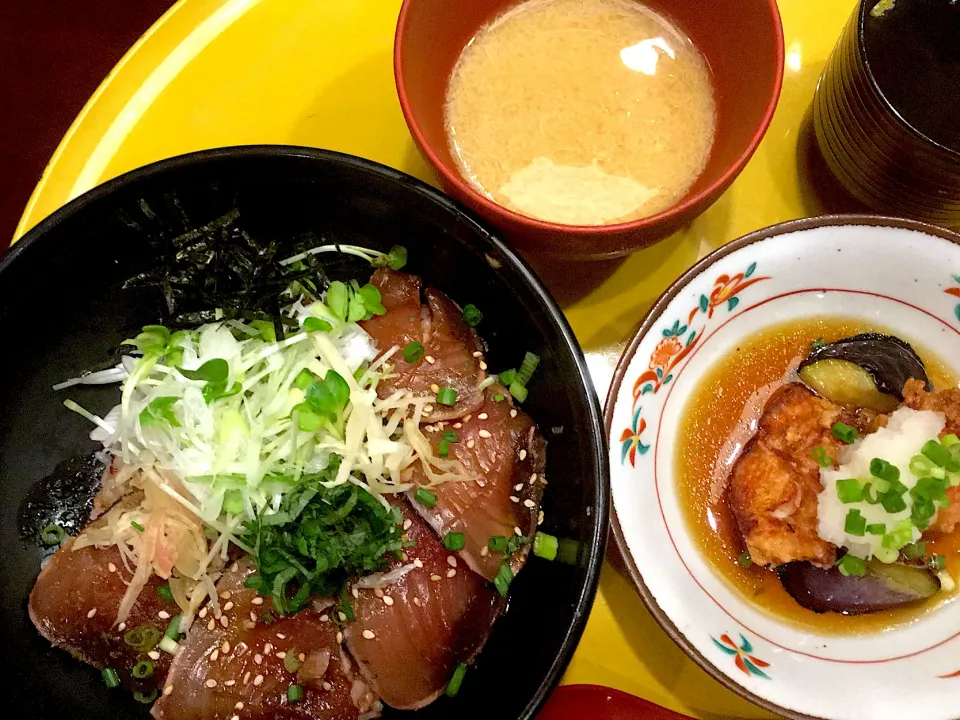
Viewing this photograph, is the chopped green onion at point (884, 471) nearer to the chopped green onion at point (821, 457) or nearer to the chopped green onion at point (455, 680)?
the chopped green onion at point (821, 457)

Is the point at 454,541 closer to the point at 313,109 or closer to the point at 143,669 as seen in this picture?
the point at 143,669

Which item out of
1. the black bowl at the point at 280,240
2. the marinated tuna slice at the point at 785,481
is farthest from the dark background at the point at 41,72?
the marinated tuna slice at the point at 785,481

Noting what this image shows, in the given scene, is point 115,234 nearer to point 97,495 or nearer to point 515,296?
point 97,495

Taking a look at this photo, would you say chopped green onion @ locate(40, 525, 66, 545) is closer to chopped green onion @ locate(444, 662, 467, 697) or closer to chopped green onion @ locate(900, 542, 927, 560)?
chopped green onion @ locate(444, 662, 467, 697)

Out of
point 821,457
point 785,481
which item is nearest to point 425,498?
point 785,481

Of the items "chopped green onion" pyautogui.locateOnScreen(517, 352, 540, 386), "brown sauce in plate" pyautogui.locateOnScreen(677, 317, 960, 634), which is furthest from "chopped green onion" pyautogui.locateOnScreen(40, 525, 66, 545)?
"brown sauce in plate" pyautogui.locateOnScreen(677, 317, 960, 634)

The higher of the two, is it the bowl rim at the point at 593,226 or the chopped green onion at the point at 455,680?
the bowl rim at the point at 593,226
